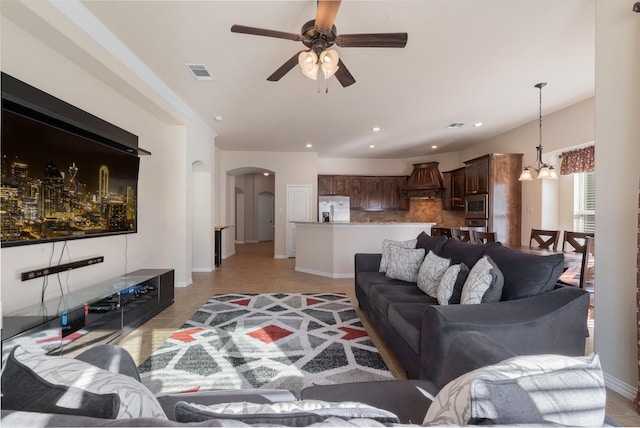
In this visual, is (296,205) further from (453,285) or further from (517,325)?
(517,325)

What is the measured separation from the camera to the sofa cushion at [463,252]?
2.38 m

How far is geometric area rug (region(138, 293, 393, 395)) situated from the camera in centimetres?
204

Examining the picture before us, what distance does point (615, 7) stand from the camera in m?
1.98

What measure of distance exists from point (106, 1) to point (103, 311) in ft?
8.70

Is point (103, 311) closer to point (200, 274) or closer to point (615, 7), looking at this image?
point (200, 274)

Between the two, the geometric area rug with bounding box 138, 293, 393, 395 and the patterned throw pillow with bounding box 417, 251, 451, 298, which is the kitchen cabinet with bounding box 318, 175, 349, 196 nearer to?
the geometric area rug with bounding box 138, 293, 393, 395

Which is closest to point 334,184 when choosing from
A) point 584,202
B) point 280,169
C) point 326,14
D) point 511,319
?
point 280,169

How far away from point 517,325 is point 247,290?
11.8 feet

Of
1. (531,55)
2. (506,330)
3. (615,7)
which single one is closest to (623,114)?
(615,7)

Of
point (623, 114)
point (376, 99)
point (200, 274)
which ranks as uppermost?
point (376, 99)

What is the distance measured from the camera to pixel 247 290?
436cm

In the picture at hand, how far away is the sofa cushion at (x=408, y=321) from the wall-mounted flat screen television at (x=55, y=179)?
2.91 m

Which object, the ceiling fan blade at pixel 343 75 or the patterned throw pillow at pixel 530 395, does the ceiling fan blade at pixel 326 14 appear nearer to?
the ceiling fan blade at pixel 343 75

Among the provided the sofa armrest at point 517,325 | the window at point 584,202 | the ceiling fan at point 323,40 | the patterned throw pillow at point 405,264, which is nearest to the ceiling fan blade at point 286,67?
the ceiling fan at point 323,40
